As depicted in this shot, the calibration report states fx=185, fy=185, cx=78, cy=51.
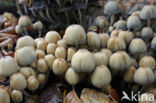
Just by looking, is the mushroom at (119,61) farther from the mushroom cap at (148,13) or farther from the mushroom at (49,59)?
the mushroom cap at (148,13)

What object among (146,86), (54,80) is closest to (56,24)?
(54,80)

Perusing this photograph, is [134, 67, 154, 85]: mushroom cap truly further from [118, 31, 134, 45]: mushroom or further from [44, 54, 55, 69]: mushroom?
[44, 54, 55, 69]: mushroom

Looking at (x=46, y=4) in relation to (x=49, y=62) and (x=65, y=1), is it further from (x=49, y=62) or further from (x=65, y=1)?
(x=49, y=62)

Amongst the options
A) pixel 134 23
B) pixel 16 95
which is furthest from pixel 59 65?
pixel 134 23

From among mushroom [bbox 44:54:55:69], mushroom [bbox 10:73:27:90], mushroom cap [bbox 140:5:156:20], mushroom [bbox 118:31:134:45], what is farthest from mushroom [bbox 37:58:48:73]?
mushroom cap [bbox 140:5:156:20]

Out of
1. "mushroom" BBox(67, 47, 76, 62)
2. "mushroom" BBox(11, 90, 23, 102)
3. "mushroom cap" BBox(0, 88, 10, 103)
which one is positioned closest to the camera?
"mushroom cap" BBox(0, 88, 10, 103)

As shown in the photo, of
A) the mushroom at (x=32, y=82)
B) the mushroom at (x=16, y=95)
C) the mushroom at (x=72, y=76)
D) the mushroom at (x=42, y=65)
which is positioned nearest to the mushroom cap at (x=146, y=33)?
the mushroom at (x=72, y=76)

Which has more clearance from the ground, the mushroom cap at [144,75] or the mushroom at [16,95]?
the mushroom cap at [144,75]
